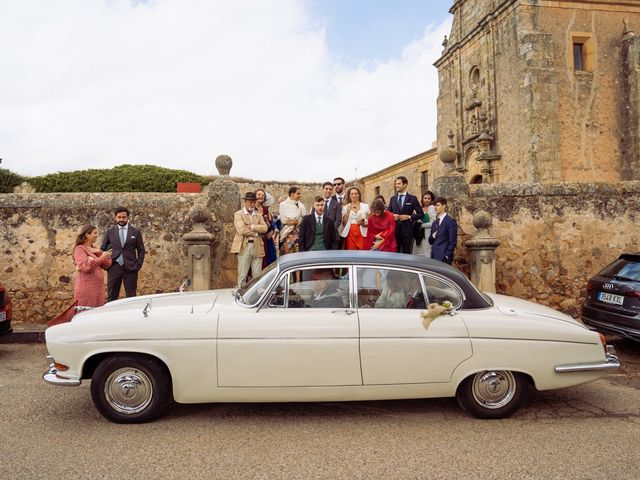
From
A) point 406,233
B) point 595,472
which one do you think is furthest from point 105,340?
point 406,233

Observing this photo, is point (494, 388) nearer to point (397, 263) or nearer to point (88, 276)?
point (397, 263)

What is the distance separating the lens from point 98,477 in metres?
2.86

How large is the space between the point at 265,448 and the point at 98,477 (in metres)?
1.04

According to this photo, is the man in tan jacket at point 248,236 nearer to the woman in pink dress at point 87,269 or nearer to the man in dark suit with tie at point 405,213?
the woman in pink dress at point 87,269

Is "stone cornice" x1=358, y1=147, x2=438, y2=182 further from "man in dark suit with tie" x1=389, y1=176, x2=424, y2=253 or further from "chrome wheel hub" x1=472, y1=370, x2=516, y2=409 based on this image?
"chrome wheel hub" x1=472, y1=370, x2=516, y2=409

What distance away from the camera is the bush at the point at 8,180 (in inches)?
705

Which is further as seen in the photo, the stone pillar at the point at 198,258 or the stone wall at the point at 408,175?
the stone wall at the point at 408,175

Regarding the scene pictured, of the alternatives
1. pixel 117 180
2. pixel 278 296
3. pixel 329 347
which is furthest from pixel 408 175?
pixel 329 347

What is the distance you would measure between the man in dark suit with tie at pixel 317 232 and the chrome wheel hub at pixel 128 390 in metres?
3.61

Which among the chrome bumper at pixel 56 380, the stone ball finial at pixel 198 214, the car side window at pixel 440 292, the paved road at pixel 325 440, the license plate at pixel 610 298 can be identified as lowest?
the paved road at pixel 325 440

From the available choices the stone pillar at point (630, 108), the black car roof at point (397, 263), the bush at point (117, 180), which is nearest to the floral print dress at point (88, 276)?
the black car roof at point (397, 263)

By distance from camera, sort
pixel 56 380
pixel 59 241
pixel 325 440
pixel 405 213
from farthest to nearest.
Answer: pixel 59 241, pixel 405 213, pixel 56 380, pixel 325 440

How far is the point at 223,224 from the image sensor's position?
314 inches

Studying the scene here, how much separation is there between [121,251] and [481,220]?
17.9ft
